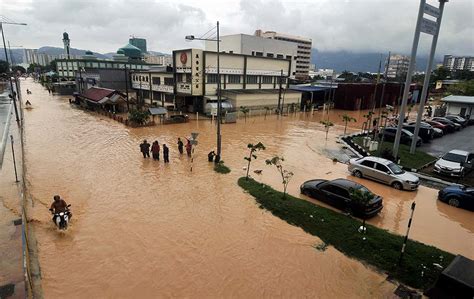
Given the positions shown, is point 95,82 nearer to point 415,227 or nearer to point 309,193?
point 309,193

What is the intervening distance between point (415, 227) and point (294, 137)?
17.3 metres

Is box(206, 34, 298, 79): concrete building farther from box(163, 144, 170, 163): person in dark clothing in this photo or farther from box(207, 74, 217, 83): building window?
box(163, 144, 170, 163): person in dark clothing

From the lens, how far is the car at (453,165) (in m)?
17.3

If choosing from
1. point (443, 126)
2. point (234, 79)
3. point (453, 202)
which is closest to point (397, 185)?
point (453, 202)

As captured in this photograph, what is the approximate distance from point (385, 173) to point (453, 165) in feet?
16.1

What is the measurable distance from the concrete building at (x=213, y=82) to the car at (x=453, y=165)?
26.0 metres

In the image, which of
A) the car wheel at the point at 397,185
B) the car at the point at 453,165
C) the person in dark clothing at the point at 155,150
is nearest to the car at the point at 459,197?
the car wheel at the point at 397,185

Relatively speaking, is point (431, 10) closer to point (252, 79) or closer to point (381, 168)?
point (381, 168)

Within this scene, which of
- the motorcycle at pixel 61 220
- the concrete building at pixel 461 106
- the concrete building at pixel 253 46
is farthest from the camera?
the concrete building at pixel 253 46

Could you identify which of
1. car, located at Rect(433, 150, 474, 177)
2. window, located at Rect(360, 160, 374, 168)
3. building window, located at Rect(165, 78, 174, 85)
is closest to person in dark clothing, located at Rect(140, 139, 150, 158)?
window, located at Rect(360, 160, 374, 168)

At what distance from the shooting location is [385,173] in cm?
1627

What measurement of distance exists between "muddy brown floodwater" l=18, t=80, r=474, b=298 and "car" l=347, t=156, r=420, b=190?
83 centimetres

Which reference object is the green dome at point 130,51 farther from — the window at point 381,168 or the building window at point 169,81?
the window at point 381,168

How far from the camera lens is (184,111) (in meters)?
43.7
